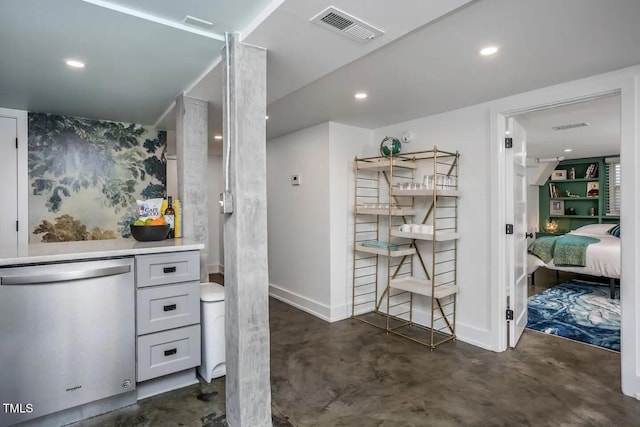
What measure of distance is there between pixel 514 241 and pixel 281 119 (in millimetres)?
2582

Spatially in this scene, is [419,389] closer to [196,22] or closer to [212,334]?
[212,334]

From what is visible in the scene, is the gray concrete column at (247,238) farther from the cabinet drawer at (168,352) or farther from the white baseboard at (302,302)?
the white baseboard at (302,302)

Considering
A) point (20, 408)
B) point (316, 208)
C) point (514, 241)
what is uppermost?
point (316, 208)

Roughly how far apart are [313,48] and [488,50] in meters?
1.04

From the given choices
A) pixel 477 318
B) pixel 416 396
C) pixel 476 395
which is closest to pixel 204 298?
pixel 416 396

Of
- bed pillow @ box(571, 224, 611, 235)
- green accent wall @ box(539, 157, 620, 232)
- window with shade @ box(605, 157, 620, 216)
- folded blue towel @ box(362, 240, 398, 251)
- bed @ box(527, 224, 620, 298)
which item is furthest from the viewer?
green accent wall @ box(539, 157, 620, 232)

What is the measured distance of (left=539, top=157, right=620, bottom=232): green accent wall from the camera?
645 centimetres

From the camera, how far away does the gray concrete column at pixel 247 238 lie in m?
1.78

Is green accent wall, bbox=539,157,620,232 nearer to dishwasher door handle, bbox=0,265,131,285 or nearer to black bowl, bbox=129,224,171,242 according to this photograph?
black bowl, bbox=129,224,171,242

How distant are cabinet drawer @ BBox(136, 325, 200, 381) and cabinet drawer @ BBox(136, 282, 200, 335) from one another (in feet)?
0.17

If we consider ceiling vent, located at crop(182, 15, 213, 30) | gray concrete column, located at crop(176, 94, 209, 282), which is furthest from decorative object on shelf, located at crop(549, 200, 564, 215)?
ceiling vent, located at crop(182, 15, 213, 30)

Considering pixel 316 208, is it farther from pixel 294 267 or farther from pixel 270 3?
pixel 270 3

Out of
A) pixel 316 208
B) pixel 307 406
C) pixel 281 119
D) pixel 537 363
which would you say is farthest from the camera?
pixel 316 208

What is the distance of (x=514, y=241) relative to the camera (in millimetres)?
3033
